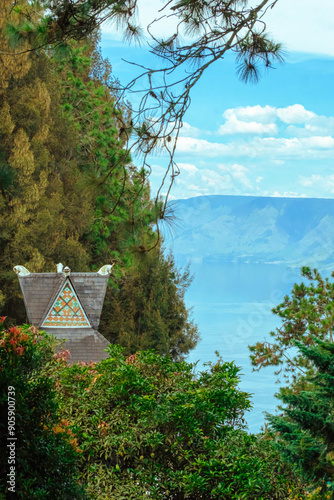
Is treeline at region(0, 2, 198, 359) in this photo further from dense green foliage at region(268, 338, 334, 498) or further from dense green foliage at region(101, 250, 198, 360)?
dense green foliage at region(268, 338, 334, 498)

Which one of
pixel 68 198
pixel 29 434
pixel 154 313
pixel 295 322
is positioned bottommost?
pixel 29 434

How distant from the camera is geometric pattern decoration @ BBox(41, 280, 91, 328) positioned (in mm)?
6543

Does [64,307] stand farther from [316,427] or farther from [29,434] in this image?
[29,434]

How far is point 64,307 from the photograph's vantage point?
6562mm

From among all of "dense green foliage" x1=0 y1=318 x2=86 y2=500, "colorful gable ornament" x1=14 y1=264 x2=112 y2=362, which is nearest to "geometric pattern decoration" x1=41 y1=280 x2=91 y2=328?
"colorful gable ornament" x1=14 y1=264 x2=112 y2=362

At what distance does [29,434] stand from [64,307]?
Answer: 4.41 m

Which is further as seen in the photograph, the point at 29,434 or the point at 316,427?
the point at 316,427

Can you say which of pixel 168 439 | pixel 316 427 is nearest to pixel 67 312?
pixel 168 439

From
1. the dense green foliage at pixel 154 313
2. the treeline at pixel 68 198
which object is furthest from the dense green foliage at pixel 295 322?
the dense green foliage at pixel 154 313

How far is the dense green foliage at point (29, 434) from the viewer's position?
2.12 m

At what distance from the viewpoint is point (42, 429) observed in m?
2.28

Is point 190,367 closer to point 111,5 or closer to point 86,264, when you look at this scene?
point 111,5

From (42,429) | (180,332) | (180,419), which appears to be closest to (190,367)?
(180,419)

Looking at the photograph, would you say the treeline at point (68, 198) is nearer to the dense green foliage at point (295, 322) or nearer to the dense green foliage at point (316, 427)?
the dense green foliage at point (295, 322)
